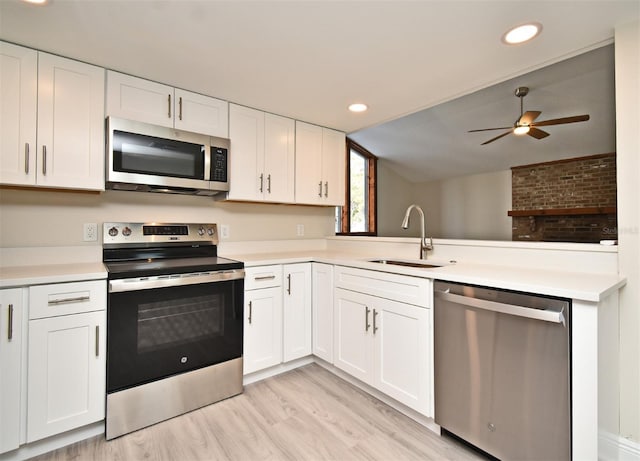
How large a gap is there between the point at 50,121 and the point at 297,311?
78.8 inches

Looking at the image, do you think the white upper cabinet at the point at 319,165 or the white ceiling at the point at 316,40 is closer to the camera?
the white ceiling at the point at 316,40

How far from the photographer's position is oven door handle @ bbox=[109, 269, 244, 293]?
1.71 meters

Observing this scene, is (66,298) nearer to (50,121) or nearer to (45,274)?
(45,274)

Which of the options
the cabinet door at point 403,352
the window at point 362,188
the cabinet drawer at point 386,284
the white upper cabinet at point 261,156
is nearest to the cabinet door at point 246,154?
the white upper cabinet at point 261,156

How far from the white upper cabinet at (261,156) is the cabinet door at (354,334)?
1.05m

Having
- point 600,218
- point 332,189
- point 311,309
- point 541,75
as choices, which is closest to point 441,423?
point 311,309

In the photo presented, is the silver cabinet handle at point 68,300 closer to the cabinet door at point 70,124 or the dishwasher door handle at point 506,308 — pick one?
the cabinet door at point 70,124

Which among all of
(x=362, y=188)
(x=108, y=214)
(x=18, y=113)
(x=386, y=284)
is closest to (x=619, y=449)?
(x=386, y=284)

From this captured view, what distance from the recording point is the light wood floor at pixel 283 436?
1594 mm

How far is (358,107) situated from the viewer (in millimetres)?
2607

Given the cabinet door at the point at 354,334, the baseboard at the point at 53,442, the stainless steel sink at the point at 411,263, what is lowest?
the baseboard at the point at 53,442

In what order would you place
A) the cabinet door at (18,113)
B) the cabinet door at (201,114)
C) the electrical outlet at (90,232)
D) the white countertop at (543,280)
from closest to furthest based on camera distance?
the white countertop at (543,280), the cabinet door at (18,113), the electrical outlet at (90,232), the cabinet door at (201,114)

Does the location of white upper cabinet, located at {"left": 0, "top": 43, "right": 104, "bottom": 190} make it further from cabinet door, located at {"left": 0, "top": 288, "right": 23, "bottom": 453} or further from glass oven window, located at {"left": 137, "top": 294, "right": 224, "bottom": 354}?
glass oven window, located at {"left": 137, "top": 294, "right": 224, "bottom": 354}

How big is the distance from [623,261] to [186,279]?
235cm
